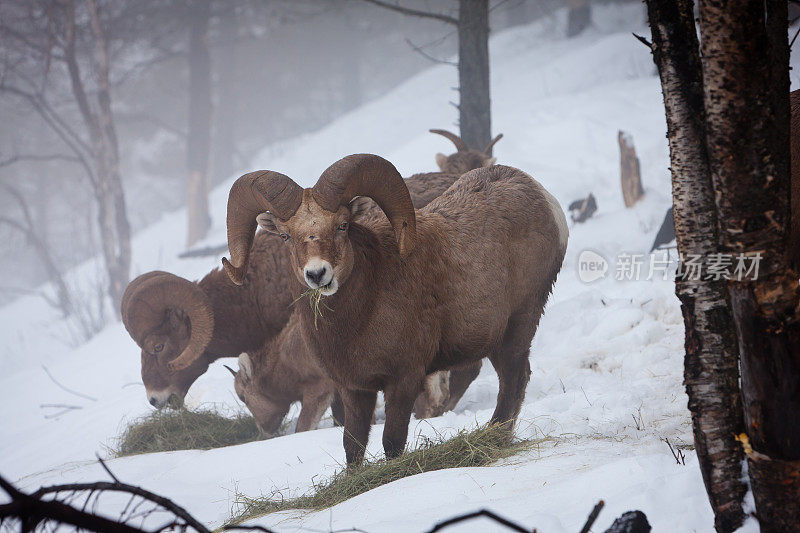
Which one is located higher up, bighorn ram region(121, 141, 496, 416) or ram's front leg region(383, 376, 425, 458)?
bighorn ram region(121, 141, 496, 416)

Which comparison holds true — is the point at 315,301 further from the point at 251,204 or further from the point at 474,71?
the point at 474,71

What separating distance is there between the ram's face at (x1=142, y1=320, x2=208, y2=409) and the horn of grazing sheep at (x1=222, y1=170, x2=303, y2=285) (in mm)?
2373

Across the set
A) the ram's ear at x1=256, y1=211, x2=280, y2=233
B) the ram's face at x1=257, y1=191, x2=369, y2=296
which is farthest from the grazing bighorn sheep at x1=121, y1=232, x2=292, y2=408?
the ram's face at x1=257, y1=191, x2=369, y2=296

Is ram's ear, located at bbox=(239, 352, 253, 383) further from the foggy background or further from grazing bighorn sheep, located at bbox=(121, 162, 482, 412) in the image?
the foggy background

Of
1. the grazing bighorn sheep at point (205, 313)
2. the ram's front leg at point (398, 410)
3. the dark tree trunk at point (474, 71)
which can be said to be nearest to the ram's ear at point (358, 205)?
the ram's front leg at point (398, 410)

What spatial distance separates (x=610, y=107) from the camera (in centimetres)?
1312

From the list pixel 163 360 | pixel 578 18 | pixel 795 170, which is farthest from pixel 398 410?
pixel 578 18

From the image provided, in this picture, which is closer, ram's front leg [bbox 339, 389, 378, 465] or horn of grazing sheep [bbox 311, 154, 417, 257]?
horn of grazing sheep [bbox 311, 154, 417, 257]

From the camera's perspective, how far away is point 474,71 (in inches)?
345

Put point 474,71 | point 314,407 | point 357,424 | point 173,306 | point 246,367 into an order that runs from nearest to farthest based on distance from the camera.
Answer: point 357,424
point 314,407
point 246,367
point 173,306
point 474,71

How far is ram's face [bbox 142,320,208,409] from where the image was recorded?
6.53 meters

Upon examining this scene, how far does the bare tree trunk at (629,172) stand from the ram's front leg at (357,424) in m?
6.53

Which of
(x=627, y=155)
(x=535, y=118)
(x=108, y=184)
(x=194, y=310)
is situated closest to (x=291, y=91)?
(x=108, y=184)

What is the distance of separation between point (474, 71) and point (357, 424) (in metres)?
6.00
